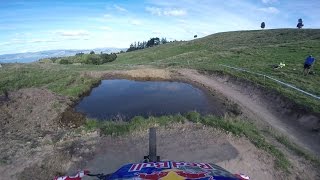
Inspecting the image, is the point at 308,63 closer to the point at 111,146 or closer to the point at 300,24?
the point at 111,146

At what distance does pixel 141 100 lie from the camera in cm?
2884

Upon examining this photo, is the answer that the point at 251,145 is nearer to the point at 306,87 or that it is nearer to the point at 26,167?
the point at 26,167

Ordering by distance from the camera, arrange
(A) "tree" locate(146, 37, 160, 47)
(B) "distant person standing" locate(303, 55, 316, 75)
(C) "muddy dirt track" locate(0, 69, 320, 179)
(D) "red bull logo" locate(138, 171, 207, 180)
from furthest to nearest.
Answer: (A) "tree" locate(146, 37, 160, 47), (B) "distant person standing" locate(303, 55, 316, 75), (C) "muddy dirt track" locate(0, 69, 320, 179), (D) "red bull logo" locate(138, 171, 207, 180)

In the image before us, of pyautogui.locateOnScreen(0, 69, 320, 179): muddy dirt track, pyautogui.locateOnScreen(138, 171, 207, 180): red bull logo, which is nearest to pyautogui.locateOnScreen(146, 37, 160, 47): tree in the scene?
pyautogui.locateOnScreen(0, 69, 320, 179): muddy dirt track

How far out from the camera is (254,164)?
1461cm

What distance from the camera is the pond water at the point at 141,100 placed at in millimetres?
25016

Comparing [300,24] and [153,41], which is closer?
[300,24]

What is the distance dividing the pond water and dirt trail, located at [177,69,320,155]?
6.45ft

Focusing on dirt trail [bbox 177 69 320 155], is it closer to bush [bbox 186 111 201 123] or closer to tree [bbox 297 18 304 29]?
bush [bbox 186 111 201 123]

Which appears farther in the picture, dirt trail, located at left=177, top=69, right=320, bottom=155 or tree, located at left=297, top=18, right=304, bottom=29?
tree, located at left=297, top=18, right=304, bottom=29

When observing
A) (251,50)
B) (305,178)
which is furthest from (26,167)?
(251,50)

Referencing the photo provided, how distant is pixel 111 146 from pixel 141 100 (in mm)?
12728

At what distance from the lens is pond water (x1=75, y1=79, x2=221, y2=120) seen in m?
25.0

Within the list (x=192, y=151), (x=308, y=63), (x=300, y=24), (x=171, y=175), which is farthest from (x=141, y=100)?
(x=300, y=24)
